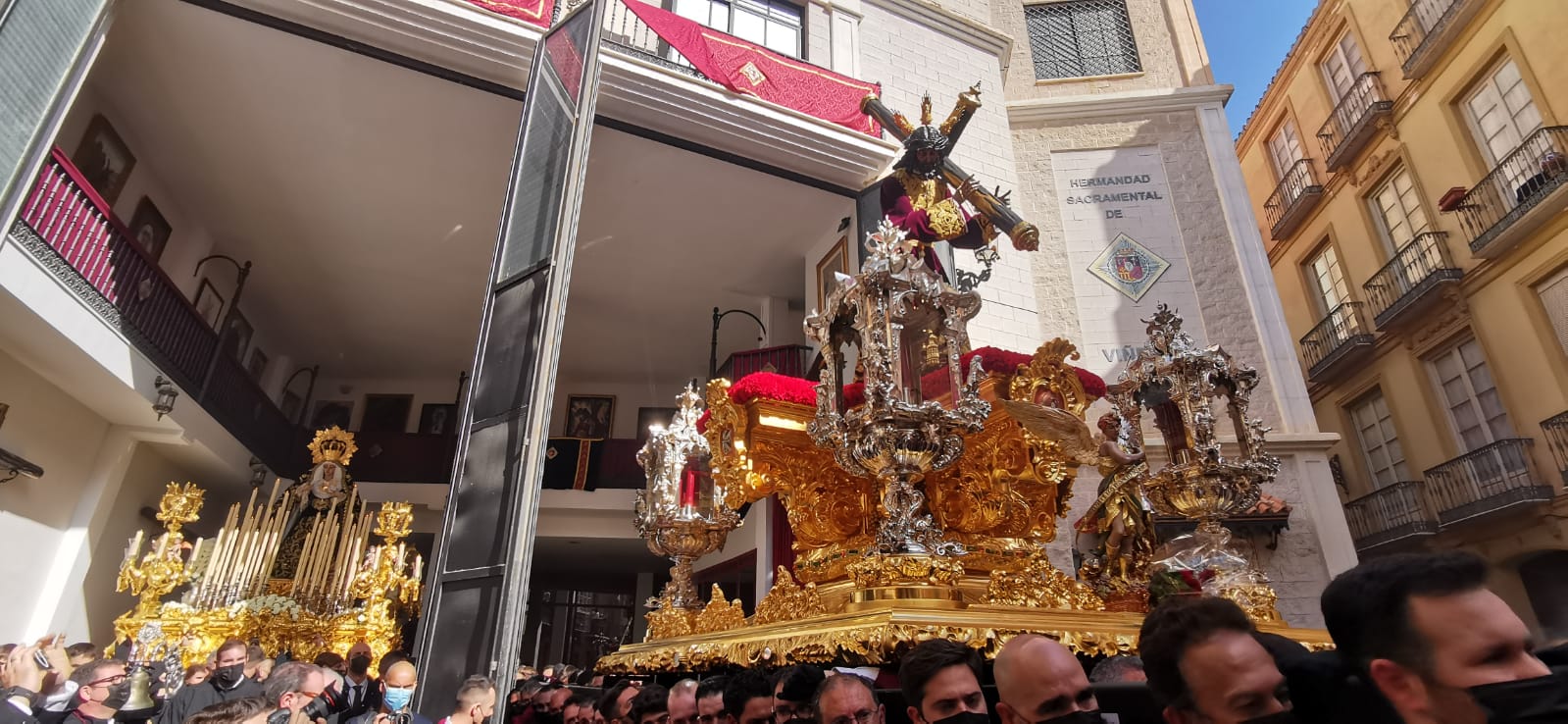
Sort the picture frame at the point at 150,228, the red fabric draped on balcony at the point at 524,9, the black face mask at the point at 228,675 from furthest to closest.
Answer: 1. the picture frame at the point at 150,228
2. the red fabric draped on balcony at the point at 524,9
3. the black face mask at the point at 228,675

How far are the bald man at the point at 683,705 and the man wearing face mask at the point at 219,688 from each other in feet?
8.18

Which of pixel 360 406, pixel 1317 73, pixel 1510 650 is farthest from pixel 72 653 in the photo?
pixel 1317 73

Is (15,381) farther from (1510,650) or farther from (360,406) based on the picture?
(1510,650)

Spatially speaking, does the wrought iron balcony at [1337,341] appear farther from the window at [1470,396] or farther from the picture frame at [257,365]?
the picture frame at [257,365]

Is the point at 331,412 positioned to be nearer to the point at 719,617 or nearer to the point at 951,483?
the point at 719,617

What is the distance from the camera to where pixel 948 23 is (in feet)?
28.8

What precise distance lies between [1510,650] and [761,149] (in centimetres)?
683

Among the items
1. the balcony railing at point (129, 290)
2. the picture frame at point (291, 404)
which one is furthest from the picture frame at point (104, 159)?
the picture frame at point (291, 404)

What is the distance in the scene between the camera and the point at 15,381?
653 cm

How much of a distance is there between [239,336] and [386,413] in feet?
9.21

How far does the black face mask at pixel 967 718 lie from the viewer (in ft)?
5.37

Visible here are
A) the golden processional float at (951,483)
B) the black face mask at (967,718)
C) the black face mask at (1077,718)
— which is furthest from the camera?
the golden processional float at (951,483)

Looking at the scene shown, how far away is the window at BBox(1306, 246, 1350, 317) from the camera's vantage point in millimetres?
12430

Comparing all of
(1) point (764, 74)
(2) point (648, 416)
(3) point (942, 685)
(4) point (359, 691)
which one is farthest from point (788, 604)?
(2) point (648, 416)
